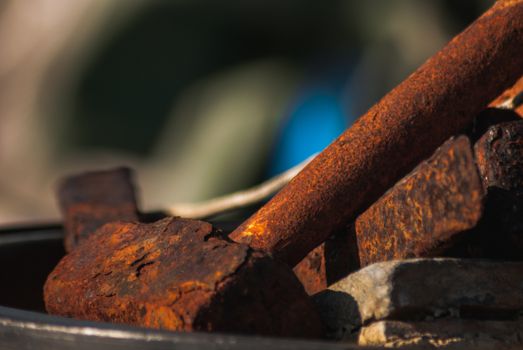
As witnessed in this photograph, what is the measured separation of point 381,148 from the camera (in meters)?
1.23

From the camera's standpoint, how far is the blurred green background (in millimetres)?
4664

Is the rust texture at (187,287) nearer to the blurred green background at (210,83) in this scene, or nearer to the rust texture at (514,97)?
the rust texture at (514,97)

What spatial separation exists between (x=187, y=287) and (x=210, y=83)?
3976mm

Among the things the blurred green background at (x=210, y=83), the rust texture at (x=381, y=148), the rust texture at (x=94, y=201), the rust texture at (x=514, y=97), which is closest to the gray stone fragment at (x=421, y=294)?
the rust texture at (x=381, y=148)

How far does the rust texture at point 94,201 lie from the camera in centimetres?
180

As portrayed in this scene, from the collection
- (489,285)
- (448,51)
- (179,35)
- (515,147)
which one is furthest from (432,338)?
(179,35)

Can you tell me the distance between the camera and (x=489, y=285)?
108 centimetres

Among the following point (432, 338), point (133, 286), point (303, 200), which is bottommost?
point (432, 338)

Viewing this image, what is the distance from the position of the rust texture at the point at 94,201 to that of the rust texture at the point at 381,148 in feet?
1.98

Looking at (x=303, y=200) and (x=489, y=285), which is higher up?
(x=303, y=200)

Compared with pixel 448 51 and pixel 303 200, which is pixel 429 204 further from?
pixel 448 51

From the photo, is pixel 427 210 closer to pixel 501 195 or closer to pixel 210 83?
pixel 501 195

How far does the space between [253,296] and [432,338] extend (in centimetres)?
24

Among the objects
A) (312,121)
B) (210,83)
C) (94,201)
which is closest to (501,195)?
(94,201)
